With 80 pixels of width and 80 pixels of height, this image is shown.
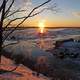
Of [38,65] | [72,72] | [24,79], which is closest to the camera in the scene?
[24,79]

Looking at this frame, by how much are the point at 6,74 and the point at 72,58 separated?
46.3 feet

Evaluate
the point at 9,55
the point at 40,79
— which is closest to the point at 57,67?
the point at 40,79

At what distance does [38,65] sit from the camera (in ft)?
78.9

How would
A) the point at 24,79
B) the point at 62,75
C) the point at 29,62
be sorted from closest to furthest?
the point at 24,79
the point at 62,75
the point at 29,62

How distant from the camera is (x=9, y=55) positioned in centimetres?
3084

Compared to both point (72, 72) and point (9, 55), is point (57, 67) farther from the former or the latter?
point (9, 55)

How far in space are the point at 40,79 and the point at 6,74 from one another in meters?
2.30

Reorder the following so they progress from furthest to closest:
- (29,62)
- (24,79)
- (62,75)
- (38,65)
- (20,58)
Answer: (20,58) < (29,62) < (38,65) < (62,75) < (24,79)

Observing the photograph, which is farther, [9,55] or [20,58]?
[9,55]

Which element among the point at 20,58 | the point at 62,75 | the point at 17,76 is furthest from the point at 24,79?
the point at 20,58

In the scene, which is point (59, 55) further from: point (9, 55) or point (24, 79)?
point (24, 79)

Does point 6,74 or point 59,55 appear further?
point 59,55

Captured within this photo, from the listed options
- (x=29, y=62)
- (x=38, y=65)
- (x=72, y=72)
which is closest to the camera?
(x=72, y=72)

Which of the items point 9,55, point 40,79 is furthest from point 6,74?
point 9,55
